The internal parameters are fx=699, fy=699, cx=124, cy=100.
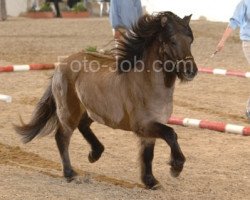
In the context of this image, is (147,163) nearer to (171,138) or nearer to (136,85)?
(171,138)

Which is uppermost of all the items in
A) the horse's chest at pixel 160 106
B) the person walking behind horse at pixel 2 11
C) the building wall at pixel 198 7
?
the horse's chest at pixel 160 106

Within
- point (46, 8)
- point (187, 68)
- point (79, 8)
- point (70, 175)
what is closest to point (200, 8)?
point (79, 8)

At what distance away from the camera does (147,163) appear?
19.0ft

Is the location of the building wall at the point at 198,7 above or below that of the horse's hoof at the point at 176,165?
below

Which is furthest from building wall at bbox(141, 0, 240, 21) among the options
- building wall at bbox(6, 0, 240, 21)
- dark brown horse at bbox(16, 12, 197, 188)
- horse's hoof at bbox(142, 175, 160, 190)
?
horse's hoof at bbox(142, 175, 160, 190)

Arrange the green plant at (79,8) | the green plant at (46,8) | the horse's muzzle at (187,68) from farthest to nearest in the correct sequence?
1. the green plant at (79,8)
2. the green plant at (46,8)
3. the horse's muzzle at (187,68)

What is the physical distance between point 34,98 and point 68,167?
4.31 metres

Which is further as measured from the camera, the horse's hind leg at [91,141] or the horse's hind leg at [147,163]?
the horse's hind leg at [91,141]

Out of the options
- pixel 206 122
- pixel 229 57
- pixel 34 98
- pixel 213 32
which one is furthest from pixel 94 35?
pixel 206 122

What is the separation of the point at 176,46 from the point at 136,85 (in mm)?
515

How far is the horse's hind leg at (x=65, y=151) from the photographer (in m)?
6.12

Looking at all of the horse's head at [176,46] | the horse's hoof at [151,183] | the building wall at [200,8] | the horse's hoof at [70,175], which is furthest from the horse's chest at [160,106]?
the building wall at [200,8]

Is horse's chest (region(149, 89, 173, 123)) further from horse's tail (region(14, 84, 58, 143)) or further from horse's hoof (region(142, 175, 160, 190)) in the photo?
horse's tail (region(14, 84, 58, 143))

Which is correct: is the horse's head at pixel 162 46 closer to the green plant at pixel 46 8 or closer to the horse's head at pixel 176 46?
the horse's head at pixel 176 46
